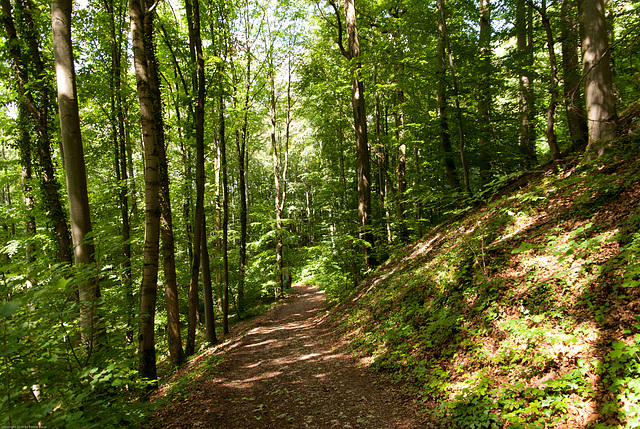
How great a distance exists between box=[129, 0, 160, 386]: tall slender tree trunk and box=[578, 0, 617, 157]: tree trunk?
7.13 metres

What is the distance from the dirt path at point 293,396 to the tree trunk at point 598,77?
16.7 ft

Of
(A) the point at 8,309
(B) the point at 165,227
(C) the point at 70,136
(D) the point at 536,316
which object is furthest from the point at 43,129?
(D) the point at 536,316

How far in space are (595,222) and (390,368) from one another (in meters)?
3.61

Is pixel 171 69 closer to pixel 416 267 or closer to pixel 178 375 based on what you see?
pixel 178 375

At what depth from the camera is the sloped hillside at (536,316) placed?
266 centimetres

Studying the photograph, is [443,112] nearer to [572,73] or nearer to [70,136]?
[572,73]

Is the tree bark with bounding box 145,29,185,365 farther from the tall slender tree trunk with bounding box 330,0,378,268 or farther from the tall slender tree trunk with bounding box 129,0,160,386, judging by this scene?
the tall slender tree trunk with bounding box 330,0,378,268

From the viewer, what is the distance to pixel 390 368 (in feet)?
16.1

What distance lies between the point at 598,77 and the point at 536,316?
156 inches

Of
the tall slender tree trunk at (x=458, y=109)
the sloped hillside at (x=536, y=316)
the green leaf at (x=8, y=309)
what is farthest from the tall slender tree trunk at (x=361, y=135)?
the green leaf at (x=8, y=309)

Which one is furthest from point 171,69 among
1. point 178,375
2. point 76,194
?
point 178,375

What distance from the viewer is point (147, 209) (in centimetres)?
510

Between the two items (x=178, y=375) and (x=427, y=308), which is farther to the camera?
(x=178, y=375)

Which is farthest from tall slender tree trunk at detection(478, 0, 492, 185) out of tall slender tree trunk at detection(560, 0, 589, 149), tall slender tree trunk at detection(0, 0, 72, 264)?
tall slender tree trunk at detection(0, 0, 72, 264)
